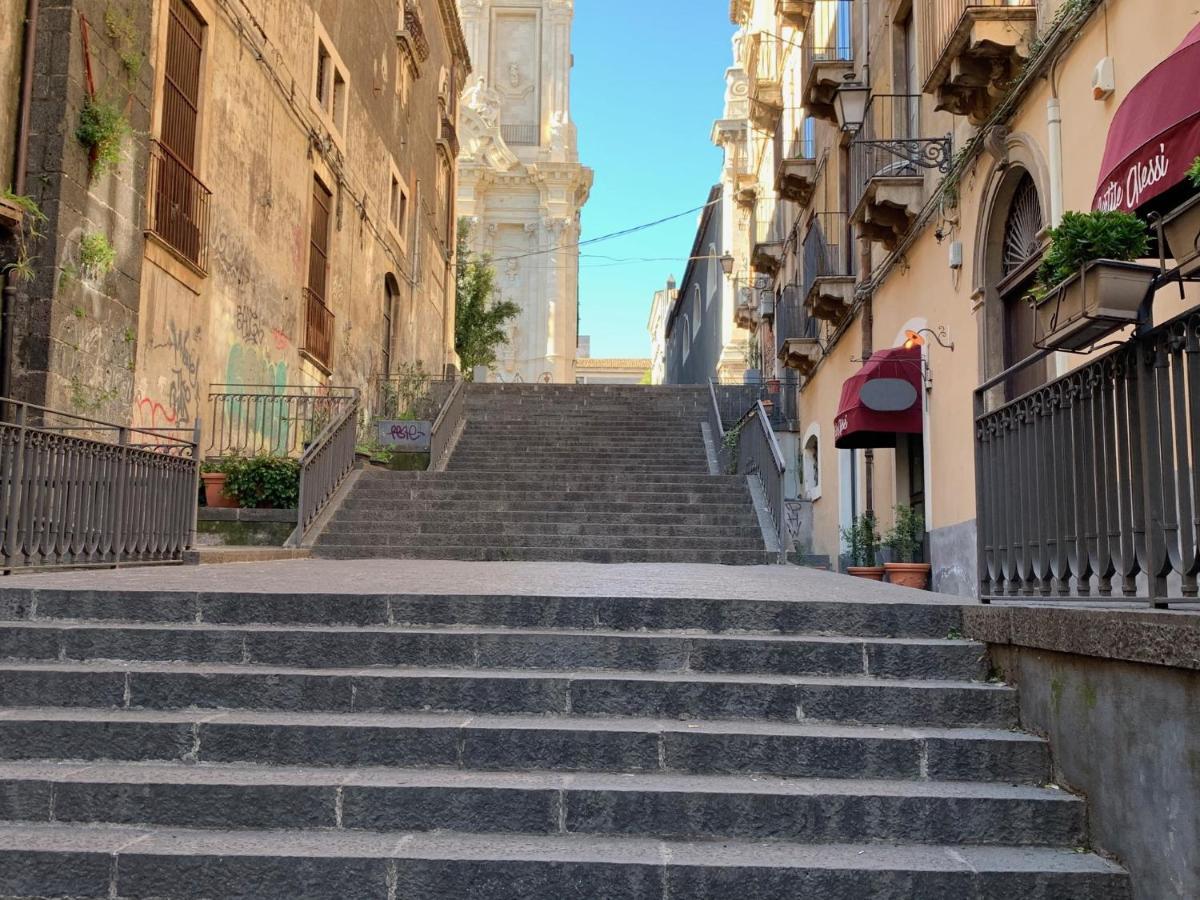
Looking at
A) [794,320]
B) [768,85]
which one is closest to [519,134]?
[768,85]

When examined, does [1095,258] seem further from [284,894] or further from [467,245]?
[467,245]

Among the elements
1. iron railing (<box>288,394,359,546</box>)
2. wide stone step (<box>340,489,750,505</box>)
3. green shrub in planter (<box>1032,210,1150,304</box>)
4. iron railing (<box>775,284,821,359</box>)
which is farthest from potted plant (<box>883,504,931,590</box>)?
green shrub in planter (<box>1032,210,1150,304</box>)

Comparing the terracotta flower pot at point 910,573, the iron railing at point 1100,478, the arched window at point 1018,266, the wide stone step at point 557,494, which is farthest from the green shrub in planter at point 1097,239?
the wide stone step at point 557,494

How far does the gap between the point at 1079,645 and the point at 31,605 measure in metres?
4.88

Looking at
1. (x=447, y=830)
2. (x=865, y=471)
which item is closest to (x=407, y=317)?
(x=865, y=471)

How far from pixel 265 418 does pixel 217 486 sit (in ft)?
6.72

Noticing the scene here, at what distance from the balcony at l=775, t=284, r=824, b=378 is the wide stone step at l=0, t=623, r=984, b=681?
13.0 meters

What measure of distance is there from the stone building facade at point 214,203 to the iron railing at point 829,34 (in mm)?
7820

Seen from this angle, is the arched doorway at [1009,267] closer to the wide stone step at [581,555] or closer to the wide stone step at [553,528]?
the wide stone step at [581,555]

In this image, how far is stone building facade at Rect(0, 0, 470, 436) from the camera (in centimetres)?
932

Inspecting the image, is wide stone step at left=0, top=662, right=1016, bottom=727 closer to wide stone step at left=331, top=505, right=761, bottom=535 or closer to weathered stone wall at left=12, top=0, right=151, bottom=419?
weathered stone wall at left=12, top=0, right=151, bottom=419

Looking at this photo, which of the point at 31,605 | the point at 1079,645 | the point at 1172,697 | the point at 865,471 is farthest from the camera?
the point at 865,471

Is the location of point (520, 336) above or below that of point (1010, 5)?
above

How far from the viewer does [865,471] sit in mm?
14219
